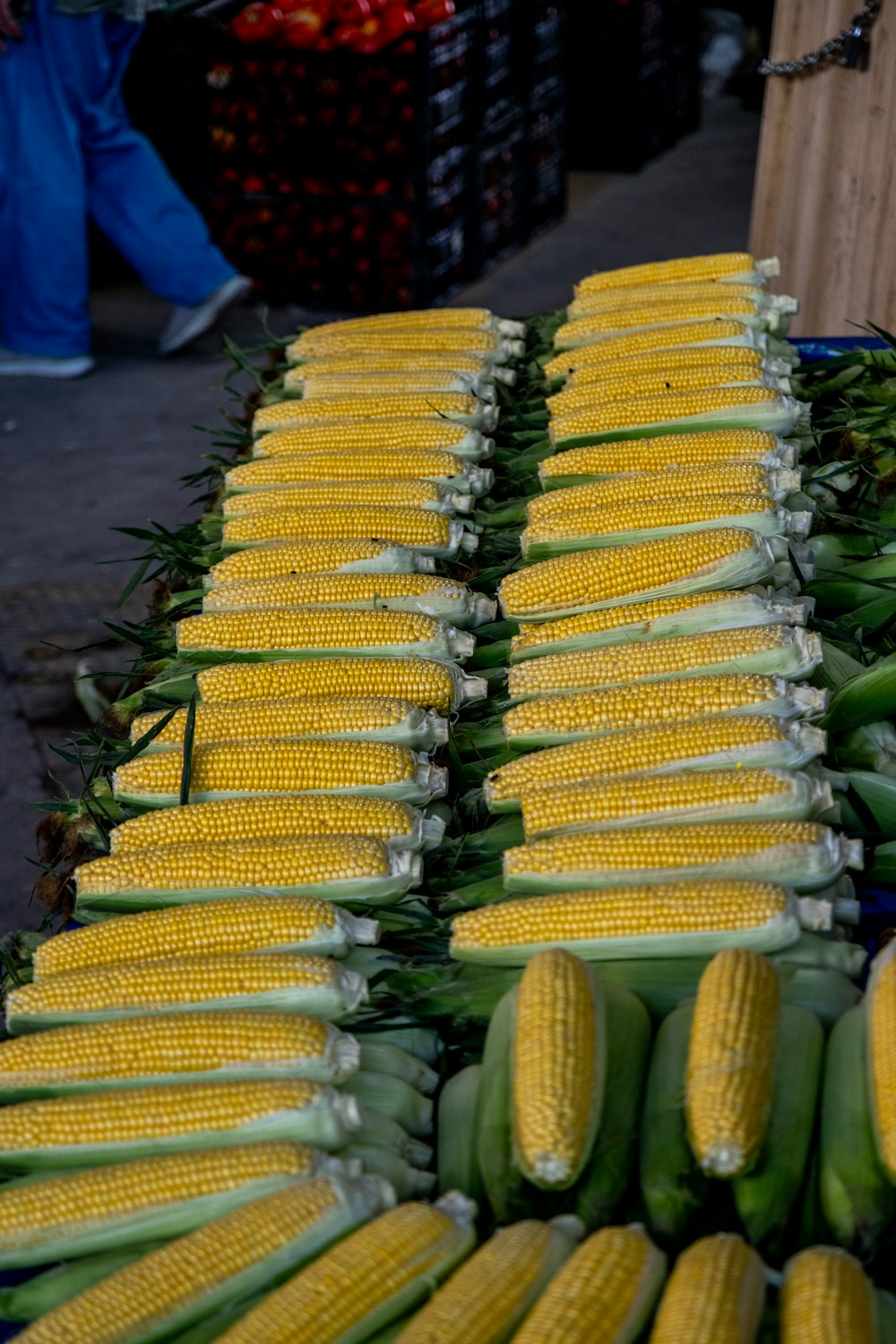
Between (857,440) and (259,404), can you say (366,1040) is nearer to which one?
(857,440)

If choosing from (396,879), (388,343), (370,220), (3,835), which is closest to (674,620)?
(396,879)

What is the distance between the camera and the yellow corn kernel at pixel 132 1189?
165cm

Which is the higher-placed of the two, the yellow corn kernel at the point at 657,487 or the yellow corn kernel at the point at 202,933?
the yellow corn kernel at the point at 657,487

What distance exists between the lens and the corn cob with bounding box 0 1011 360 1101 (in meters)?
1.76

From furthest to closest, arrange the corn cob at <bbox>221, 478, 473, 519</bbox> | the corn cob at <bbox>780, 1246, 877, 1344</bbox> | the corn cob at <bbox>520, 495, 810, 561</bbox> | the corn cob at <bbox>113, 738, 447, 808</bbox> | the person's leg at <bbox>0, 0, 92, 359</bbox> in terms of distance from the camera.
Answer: the person's leg at <bbox>0, 0, 92, 359</bbox>, the corn cob at <bbox>221, 478, 473, 519</bbox>, the corn cob at <bbox>520, 495, 810, 561</bbox>, the corn cob at <bbox>113, 738, 447, 808</bbox>, the corn cob at <bbox>780, 1246, 877, 1344</bbox>

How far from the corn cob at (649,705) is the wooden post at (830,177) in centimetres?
216

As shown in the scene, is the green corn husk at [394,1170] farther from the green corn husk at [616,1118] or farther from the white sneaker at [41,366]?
the white sneaker at [41,366]

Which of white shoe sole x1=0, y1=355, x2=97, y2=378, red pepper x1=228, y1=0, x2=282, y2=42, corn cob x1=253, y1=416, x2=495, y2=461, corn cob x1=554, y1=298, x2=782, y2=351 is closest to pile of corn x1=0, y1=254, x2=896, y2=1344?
corn cob x1=253, y1=416, x2=495, y2=461

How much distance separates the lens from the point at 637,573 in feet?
8.30

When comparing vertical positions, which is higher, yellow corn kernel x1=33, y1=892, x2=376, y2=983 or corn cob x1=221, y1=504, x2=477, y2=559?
corn cob x1=221, y1=504, x2=477, y2=559

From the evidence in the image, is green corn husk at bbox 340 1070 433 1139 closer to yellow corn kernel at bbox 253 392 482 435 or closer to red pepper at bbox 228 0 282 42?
yellow corn kernel at bbox 253 392 482 435

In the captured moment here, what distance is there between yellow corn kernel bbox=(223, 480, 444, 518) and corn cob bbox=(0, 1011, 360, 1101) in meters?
1.44

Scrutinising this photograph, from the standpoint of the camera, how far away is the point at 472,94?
732cm

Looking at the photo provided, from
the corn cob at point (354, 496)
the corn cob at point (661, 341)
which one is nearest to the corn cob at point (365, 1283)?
the corn cob at point (354, 496)
